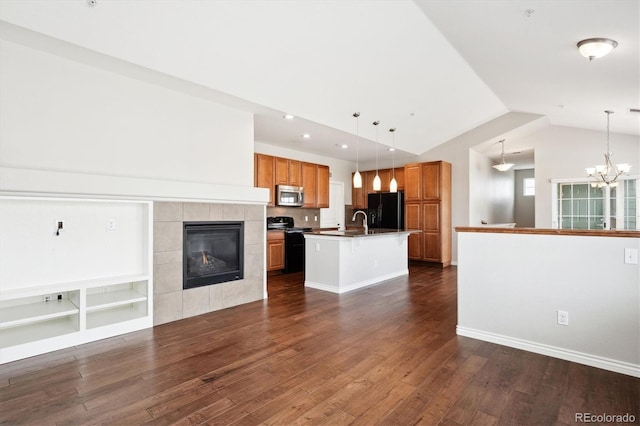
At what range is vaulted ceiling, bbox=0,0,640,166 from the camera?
279 centimetres

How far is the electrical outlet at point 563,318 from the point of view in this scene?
112 inches

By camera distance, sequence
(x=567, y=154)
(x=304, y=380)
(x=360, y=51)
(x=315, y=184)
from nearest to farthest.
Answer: (x=304, y=380), (x=360, y=51), (x=567, y=154), (x=315, y=184)

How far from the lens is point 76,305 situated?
3254 mm

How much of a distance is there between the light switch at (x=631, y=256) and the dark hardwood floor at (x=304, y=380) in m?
0.89

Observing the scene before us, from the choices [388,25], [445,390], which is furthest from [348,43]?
[445,390]

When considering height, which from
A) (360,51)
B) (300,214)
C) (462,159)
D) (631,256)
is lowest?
(631,256)

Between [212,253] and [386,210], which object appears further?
[386,210]

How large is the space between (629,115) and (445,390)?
19.0 ft

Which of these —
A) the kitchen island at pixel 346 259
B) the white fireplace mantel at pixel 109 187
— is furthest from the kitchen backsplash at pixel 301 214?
the white fireplace mantel at pixel 109 187

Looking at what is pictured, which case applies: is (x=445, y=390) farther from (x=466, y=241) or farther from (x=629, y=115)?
(x=629, y=115)

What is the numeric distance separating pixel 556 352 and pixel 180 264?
154 inches

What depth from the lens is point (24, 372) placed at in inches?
103

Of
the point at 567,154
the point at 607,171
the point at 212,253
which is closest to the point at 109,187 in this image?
the point at 212,253

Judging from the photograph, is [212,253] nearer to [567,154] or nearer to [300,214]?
[300,214]
